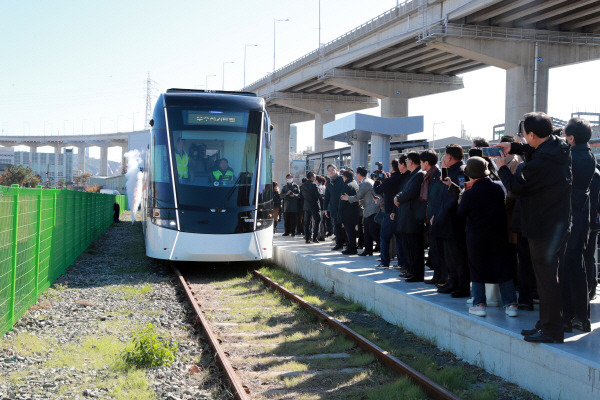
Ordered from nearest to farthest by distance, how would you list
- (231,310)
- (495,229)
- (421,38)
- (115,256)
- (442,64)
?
(495,229)
(231,310)
(115,256)
(421,38)
(442,64)

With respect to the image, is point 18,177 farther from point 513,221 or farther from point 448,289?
point 513,221

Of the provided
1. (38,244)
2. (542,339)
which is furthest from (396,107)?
(542,339)

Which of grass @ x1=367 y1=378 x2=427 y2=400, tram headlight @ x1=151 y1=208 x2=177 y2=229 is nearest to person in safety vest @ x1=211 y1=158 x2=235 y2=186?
tram headlight @ x1=151 y1=208 x2=177 y2=229

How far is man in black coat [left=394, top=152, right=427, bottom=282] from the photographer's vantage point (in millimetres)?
9172

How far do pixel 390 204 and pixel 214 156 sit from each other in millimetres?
3760

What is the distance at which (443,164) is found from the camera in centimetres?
828

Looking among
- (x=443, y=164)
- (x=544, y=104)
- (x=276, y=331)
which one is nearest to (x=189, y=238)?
(x=276, y=331)

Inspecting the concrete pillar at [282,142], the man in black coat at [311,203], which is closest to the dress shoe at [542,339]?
the man in black coat at [311,203]

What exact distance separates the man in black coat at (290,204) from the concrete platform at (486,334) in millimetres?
7874

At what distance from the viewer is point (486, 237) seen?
22.4 ft

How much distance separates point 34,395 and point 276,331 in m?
3.27

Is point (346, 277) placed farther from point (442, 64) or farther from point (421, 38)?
point (442, 64)

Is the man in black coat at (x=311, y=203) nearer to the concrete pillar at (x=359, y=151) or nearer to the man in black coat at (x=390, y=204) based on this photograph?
the man in black coat at (x=390, y=204)

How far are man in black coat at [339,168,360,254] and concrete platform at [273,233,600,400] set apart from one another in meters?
2.27
